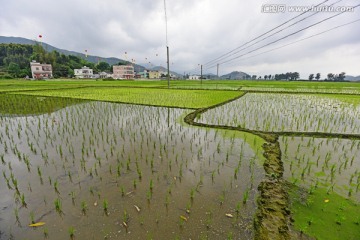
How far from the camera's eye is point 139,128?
8.41m

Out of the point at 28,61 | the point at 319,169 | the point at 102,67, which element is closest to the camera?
the point at 319,169

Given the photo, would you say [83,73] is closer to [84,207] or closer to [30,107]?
[30,107]

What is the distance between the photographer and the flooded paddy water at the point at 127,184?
3.04 metres

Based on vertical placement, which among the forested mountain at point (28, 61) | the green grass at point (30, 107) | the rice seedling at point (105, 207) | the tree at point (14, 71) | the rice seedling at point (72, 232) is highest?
the forested mountain at point (28, 61)

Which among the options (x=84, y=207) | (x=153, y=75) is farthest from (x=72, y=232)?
(x=153, y=75)

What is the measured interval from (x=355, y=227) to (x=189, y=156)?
3.71 m

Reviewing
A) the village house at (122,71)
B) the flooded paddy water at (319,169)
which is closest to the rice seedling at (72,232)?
the flooded paddy water at (319,169)

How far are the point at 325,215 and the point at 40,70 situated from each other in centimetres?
7439

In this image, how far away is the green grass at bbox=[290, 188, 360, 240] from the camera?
2999 mm

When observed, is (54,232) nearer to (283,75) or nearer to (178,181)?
(178,181)

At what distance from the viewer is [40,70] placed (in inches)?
2338

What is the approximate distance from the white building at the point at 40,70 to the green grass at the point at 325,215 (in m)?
71.1

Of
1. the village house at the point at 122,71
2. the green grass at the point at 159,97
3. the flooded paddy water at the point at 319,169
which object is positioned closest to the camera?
the flooded paddy water at the point at 319,169

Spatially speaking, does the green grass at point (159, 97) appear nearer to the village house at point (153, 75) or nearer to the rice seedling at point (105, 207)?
the rice seedling at point (105, 207)
